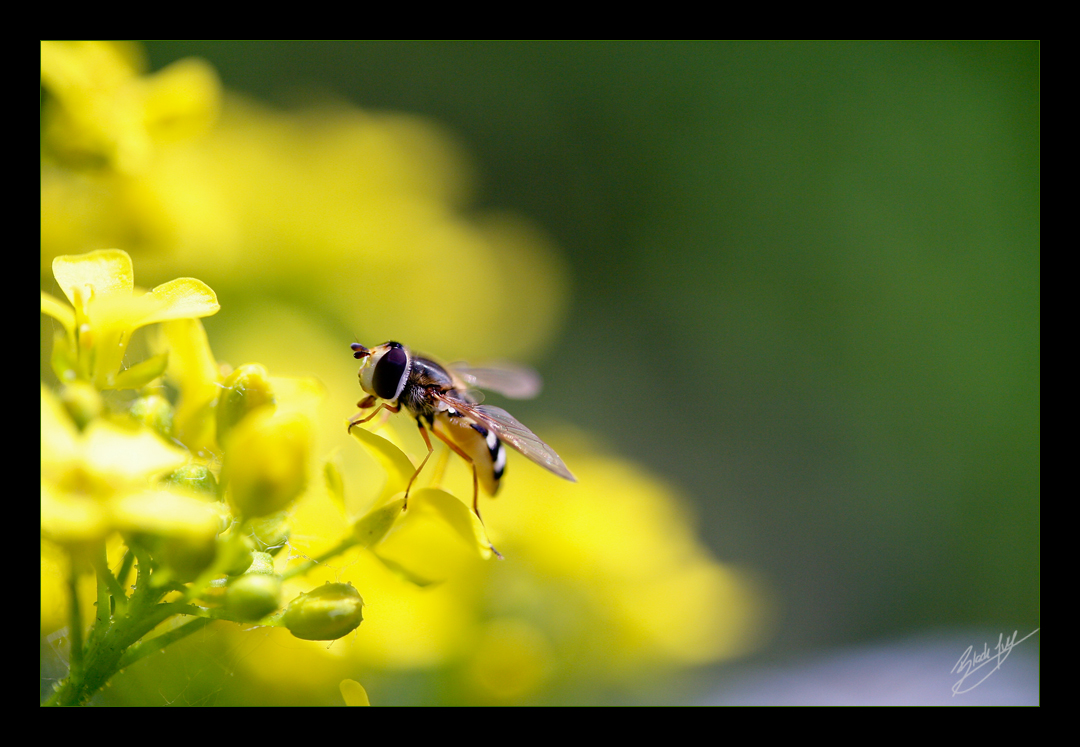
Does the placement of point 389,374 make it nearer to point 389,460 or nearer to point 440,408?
point 440,408

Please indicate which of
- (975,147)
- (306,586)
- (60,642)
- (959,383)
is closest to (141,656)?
(60,642)

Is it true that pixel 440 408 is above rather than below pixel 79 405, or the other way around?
below

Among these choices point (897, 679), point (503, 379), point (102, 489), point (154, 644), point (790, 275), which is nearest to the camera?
point (102, 489)

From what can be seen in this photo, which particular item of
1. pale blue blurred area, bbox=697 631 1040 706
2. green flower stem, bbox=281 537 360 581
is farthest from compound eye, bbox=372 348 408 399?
pale blue blurred area, bbox=697 631 1040 706

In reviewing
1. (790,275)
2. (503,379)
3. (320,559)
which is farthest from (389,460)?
(790,275)

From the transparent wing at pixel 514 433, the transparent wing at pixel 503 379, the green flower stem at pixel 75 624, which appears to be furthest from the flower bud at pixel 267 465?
the transparent wing at pixel 503 379
